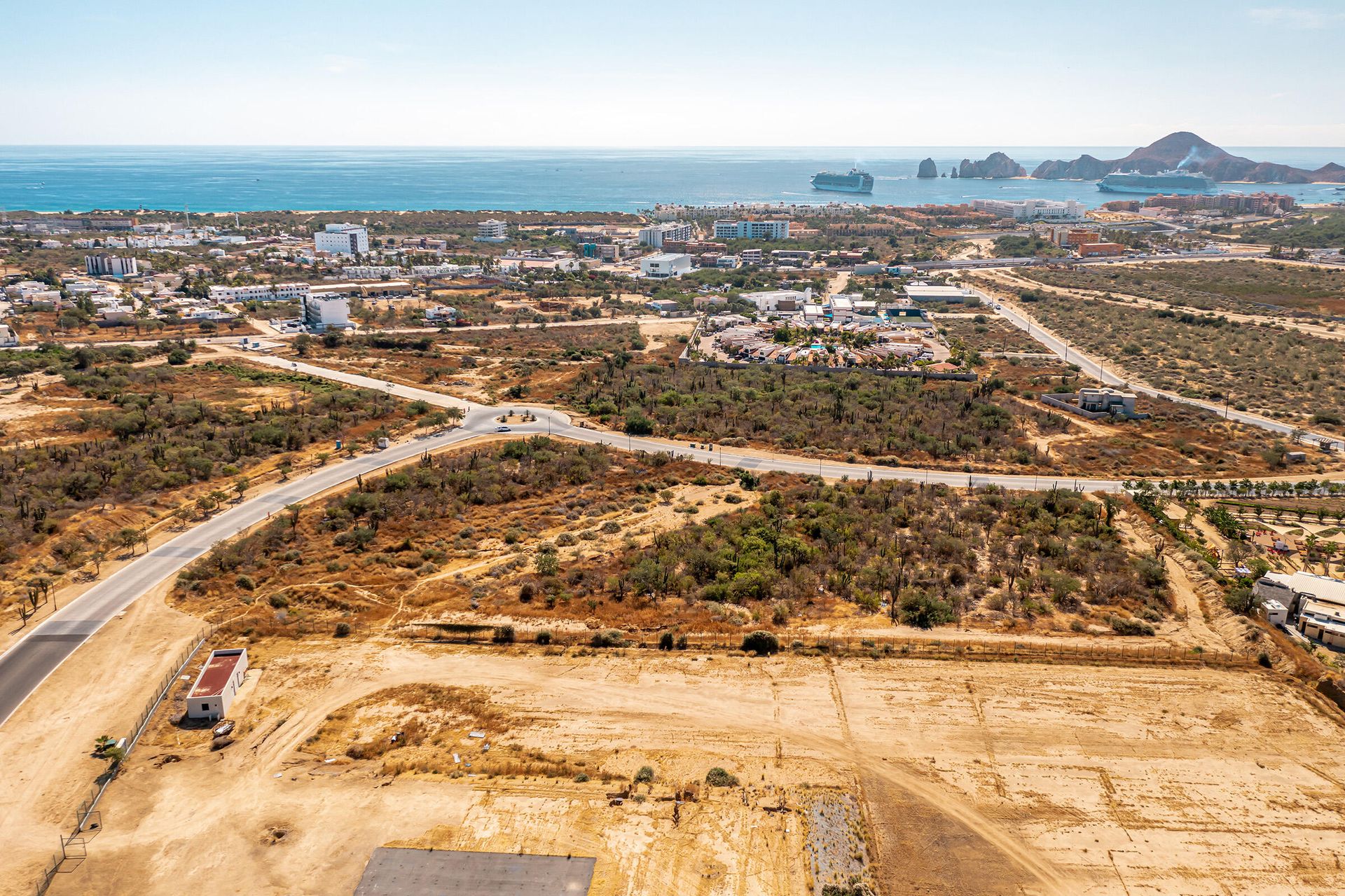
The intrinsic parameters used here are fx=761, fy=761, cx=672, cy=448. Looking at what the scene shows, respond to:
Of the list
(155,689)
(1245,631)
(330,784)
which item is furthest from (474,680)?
(1245,631)

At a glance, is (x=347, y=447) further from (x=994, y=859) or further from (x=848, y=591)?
(x=994, y=859)

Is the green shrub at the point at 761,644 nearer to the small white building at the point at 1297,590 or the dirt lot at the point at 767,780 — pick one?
the dirt lot at the point at 767,780

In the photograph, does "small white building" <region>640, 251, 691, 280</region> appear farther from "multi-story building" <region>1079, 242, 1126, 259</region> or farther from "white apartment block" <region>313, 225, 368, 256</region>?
"multi-story building" <region>1079, 242, 1126, 259</region>

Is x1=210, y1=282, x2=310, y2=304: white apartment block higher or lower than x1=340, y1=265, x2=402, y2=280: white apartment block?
above

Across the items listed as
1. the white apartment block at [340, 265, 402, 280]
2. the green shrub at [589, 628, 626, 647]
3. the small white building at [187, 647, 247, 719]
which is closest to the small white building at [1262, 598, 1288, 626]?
the green shrub at [589, 628, 626, 647]

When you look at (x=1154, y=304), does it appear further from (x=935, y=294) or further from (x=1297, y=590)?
(x=1297, y=590)

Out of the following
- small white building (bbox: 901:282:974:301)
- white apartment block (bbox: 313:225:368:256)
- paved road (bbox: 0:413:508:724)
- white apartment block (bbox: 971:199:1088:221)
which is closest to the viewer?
paved road (bbox: 0:413:508:724)

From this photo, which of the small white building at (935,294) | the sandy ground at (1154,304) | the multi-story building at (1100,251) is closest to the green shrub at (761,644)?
the small white building at (935,294)
